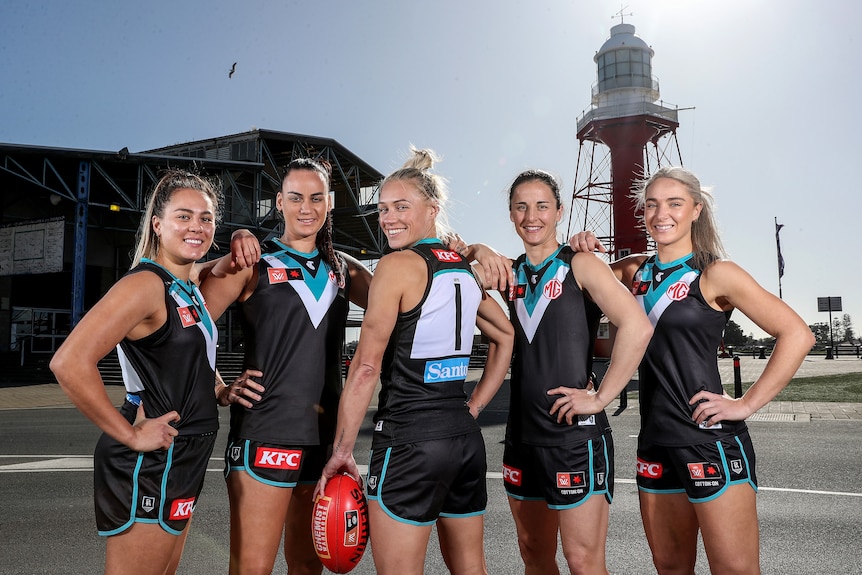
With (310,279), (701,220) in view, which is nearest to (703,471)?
(701,220)

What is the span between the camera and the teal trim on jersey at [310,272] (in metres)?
3.68

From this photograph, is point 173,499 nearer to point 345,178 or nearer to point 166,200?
point 166,200

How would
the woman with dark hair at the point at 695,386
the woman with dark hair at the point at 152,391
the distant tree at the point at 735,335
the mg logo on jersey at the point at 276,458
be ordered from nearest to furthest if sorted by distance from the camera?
the woman with dark hair at the point at 152,391 → the woman with dark hair at the point at 695,386 → the mg logo on jersey at the point at 276,458 → the distant tree at the point at 735,335

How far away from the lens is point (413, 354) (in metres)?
3.05

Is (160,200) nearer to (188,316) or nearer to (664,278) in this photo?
(188,316)

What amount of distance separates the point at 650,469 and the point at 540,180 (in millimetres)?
1735

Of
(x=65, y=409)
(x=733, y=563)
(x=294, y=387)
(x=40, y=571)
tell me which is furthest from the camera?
(x=65, y=409)

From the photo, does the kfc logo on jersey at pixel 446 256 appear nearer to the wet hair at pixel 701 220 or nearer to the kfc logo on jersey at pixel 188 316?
the kfc logo on jersey at pixel 188 316

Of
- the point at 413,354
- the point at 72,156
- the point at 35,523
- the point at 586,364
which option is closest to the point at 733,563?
the point at 586,364

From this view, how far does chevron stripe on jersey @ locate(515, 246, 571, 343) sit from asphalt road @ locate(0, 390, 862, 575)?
2.19 metres

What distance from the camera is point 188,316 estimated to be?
10.0ft

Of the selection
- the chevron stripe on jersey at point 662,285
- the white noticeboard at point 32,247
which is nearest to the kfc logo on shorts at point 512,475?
the chevron stripe on jersey at point 662,285

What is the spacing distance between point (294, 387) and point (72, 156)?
27197 millimetres

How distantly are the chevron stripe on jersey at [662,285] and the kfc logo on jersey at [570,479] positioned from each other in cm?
92
